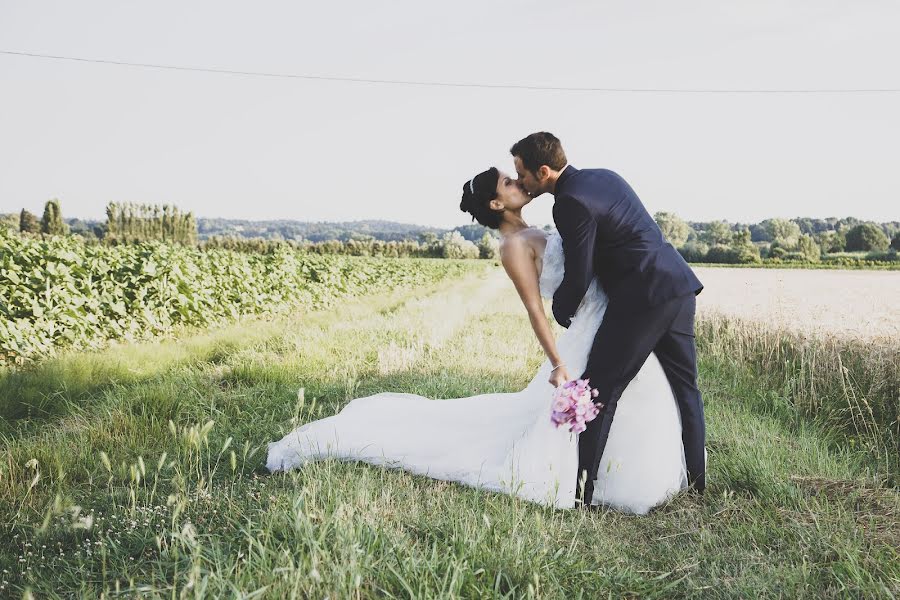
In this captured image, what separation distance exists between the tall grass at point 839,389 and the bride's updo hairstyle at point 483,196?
3.24 metres

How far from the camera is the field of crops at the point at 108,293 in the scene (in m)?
8.05

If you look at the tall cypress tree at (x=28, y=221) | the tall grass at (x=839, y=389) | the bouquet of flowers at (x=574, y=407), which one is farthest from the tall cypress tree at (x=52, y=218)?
the bouquet of flowers at (x=574, y=407)

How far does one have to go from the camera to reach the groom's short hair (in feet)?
11.5

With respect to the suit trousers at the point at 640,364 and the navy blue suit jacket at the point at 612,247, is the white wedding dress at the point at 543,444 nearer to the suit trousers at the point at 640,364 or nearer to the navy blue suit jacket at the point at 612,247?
the suit trousers at the point at 640,364

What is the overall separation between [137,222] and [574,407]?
6827 cm

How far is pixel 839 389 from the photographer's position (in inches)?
224

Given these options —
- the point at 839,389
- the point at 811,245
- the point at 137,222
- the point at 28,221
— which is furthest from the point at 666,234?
the point at 28,221

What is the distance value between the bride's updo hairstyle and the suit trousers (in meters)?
0.93

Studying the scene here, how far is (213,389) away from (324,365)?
1411 mm

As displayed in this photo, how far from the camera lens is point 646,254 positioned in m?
3.71

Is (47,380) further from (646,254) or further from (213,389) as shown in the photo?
(646,254)

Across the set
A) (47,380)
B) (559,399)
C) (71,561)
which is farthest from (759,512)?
(47,380)

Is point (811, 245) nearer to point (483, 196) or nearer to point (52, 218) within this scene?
point (483, 196)

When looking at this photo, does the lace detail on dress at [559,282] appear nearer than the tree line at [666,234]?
Yes
